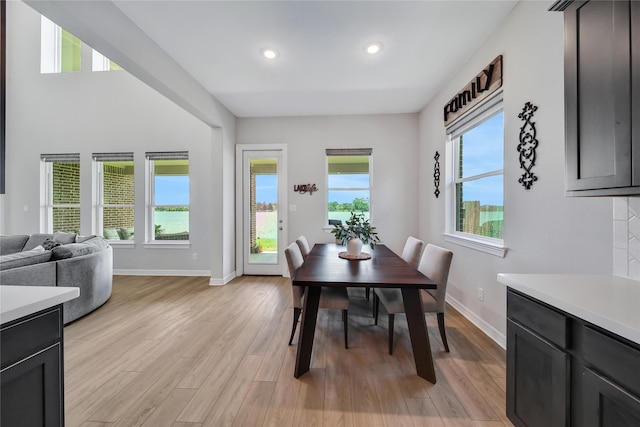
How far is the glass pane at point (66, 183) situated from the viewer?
183 inches

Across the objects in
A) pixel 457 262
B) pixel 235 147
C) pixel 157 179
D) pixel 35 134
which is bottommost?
pixel 457 262

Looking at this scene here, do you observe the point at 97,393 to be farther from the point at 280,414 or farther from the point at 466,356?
the point at 466,356

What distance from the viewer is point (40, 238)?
3736 mm

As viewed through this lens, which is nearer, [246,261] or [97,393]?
[97,393]

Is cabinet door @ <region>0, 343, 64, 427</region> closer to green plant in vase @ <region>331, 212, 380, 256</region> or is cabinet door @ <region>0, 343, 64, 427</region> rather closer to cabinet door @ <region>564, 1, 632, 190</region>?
green plant in vase @ <region>331, 212, 380, 256</region>

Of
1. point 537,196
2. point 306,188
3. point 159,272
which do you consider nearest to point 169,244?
point 159,272

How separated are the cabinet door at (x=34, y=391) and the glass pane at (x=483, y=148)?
3.15m

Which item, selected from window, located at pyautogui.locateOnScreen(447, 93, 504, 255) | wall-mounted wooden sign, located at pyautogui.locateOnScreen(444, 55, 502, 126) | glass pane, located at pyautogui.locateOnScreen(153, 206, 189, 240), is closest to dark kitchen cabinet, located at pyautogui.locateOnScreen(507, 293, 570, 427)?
window, located at pyautogui.locateOnScreen(447, 93, 504, 255)

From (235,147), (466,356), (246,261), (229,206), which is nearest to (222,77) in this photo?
(235,147)

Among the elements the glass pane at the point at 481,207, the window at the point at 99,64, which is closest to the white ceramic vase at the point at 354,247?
the glass pane at the point at 481,207

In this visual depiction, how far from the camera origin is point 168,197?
4.49 metres

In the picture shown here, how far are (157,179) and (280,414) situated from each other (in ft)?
14.5

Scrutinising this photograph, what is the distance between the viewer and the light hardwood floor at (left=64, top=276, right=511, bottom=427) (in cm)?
146

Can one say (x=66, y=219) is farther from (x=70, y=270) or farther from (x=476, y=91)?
(x=476, y=91)
